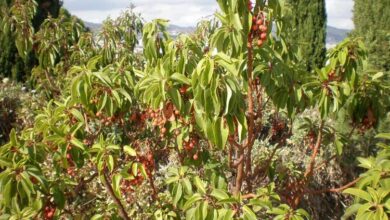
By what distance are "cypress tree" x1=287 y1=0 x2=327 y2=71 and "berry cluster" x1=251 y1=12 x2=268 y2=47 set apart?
7.01m

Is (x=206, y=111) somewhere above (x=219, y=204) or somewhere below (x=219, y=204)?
above

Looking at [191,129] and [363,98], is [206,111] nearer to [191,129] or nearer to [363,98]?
[191,129]

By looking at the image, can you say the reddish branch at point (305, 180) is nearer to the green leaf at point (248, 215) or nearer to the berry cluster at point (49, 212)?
the green leaf at point (248, 215)

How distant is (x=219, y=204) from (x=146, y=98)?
0.51 meters

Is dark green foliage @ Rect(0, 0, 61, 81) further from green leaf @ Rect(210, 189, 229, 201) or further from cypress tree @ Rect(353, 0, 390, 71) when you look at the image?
green leaf @ Rect(210, 189, 229, 201)

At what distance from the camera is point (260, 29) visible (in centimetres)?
167

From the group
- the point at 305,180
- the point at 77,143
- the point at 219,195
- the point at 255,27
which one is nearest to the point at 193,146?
the point at 219,195

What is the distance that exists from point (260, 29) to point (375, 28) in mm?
3464

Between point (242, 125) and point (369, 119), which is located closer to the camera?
point (242, 125)

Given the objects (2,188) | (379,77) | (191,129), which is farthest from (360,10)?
(2,188)

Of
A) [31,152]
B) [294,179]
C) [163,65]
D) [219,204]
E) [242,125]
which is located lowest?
[294,179]

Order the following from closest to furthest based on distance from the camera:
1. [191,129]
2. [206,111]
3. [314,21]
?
1. [206,111]
2. [191,129]
3. [314,21]

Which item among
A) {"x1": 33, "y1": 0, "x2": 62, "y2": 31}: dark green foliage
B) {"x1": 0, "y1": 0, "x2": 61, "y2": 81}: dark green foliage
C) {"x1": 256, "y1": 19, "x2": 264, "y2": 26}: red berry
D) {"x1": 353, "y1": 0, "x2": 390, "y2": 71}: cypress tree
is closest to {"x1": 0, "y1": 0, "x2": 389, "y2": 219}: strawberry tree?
{"x1": 256, "y1": 19, "x2": 264, "y2": 26}: red berry

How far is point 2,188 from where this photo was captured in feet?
5.85
